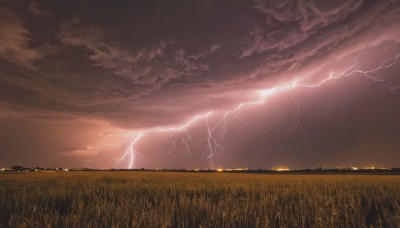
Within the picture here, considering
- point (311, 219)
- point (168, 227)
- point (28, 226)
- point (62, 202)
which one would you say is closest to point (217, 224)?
point (168, 227)

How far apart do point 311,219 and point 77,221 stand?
6.92 ft

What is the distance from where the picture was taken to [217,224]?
2246 mm

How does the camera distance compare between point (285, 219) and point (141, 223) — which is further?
point (285, 219)

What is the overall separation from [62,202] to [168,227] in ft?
10.3

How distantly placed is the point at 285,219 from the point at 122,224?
4.69ft

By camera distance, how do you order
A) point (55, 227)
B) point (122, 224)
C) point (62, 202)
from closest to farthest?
point (55, 227) < point (122, 224) < point (62, 202)

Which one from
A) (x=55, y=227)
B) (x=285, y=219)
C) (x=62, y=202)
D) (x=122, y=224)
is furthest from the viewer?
(x=62, y=202)

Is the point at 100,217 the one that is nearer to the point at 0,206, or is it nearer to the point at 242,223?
the point at 242,223

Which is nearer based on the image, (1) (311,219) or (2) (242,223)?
(2) (242,223)

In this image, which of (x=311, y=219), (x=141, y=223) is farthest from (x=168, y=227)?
(x=311, y=219)

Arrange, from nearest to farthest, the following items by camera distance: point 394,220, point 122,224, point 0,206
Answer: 1. point 122,224
2. point 394,220
3. point 0,206

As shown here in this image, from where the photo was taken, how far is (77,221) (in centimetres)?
212

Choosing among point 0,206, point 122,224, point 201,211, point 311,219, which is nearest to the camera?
point 122,224

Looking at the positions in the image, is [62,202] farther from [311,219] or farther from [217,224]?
[311,219]
